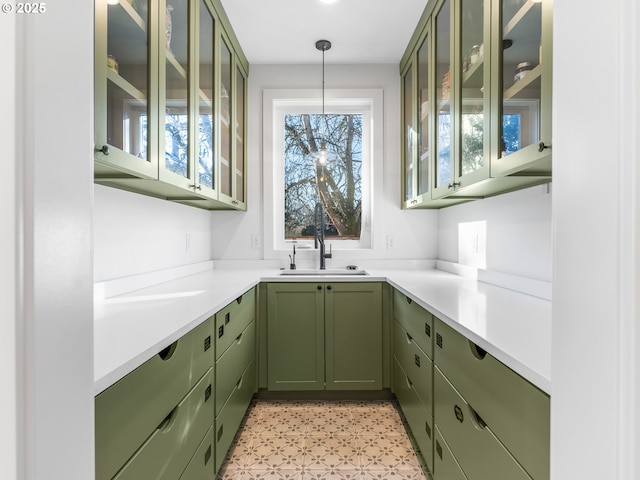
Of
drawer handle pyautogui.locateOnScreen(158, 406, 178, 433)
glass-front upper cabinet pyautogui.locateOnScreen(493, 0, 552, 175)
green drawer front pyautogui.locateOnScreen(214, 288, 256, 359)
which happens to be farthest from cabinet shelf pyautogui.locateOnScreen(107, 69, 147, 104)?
glass-front upper cabinet pyautogui.locateOnScreen(493, 0, 552, 175)

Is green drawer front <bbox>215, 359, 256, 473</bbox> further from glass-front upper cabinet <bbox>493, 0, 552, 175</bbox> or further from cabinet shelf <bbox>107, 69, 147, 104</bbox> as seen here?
glass-front upper cabinet <bbox>493, 0, 552, 175</bbox>

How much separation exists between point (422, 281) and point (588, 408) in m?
1.77

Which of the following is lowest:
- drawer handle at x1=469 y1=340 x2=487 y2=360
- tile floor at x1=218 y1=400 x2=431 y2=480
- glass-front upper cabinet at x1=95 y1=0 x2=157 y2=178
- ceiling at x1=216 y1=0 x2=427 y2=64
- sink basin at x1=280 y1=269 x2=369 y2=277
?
tile floor at x1=218 y1=400 x2=431 y2=480

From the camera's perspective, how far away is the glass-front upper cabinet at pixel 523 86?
3.29 ft

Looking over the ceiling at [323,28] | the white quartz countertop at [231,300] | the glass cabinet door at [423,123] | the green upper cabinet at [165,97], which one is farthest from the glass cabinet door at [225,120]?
the glass cabinet door at [423,123]

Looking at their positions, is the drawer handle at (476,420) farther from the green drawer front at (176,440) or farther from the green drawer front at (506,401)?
the green drawer front at (176,440)

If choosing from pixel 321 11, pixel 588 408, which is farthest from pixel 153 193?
pixel 588 408

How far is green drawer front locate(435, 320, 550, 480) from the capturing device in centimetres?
75

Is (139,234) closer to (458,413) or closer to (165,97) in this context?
(165,97)

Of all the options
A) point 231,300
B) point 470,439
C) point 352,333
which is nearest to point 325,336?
point 352,333

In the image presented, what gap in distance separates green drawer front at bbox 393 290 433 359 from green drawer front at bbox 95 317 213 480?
0.98m

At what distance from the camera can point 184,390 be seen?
44.8 inches

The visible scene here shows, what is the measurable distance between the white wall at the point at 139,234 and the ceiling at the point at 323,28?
1286mm

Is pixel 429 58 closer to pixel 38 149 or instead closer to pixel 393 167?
pixel 393 167
